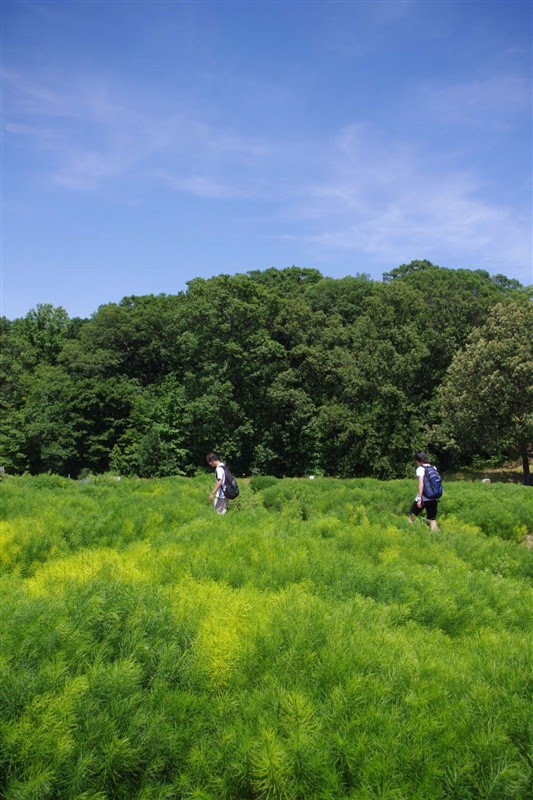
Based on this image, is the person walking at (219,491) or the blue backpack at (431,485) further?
the person walking at (219,491)

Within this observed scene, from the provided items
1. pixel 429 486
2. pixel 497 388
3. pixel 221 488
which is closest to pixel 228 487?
pixel 221 488

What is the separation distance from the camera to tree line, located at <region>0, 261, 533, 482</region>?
3020 cm

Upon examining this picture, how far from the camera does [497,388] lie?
2833 cm

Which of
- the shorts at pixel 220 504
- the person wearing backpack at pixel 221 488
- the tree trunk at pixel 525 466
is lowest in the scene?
the tree trunk at pixel 525 466

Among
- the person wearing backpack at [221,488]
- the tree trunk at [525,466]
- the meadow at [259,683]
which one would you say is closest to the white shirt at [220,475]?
the person wearing backpack at [221,488]

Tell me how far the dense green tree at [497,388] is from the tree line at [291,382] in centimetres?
8

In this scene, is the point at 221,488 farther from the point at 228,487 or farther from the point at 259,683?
the point at 259,683

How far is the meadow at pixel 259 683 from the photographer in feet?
8.38

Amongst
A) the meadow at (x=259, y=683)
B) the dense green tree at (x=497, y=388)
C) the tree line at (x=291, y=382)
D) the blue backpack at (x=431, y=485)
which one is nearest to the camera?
the meadow at (x=259, y=683)

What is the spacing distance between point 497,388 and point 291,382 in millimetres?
13715

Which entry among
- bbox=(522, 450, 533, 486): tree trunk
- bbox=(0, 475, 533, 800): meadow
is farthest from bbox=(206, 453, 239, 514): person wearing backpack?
bbox=(522, 450, 533, 486): tree trunk

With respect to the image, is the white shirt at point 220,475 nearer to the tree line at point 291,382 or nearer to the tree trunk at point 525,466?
the tree line at point 291,382

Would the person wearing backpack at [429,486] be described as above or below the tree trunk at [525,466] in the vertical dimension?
above

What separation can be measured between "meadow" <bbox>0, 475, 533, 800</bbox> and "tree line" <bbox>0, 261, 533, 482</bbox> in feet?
85.1
